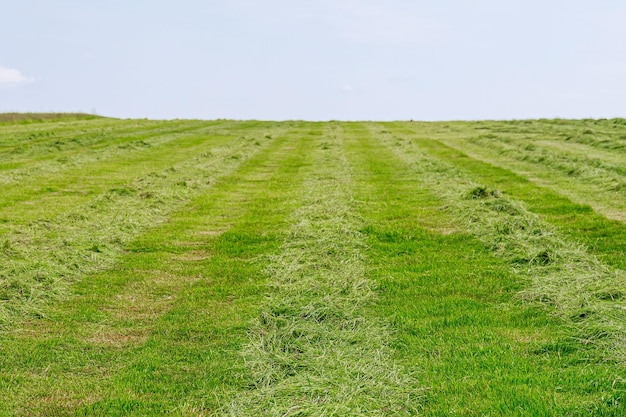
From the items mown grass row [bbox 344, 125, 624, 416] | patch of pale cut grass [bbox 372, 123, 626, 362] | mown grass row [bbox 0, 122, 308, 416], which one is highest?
patch of pale cut grass [bbox 372, 123, 626, 362]

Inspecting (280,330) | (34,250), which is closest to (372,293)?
(280,330)

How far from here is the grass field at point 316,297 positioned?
4.59m

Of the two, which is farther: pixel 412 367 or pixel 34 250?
pixel 34 250

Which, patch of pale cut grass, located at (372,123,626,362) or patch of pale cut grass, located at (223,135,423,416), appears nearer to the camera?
patch of pale cut grass, located at (223,135,423,416)

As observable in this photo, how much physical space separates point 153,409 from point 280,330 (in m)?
1.48

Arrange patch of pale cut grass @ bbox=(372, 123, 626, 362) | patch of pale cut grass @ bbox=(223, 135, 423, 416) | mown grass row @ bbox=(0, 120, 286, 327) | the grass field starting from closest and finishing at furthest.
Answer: patch of pale cut grass @ bbox=(223, 135, 423, 416) → the grass field → patch of pale cut grass @ bbox=(372, 123, 626, 362) → mown grass row @ bbox=(0, 120, 286, 327)

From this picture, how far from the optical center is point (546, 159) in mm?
17438

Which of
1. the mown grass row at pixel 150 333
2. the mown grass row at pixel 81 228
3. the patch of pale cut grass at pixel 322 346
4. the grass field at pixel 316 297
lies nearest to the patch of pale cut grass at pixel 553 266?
the grass field at pixel 316 297

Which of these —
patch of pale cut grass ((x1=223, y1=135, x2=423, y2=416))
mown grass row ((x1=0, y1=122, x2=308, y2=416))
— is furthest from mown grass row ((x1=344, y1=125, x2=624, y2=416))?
mown grass row ((x1=0, y1=122, x2=308, y2=416))

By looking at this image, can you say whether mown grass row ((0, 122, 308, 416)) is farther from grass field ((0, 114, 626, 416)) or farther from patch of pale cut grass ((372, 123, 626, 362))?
patch of pale cut grass ((372, 123, 626, 362))

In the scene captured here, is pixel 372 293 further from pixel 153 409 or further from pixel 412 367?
pixel 153 409

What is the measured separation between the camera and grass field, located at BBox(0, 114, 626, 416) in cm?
459

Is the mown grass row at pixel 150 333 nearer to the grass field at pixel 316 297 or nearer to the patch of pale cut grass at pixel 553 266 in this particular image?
the grass field at pixel 316 297

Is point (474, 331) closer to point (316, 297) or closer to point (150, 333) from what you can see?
point (316, 297)
